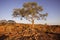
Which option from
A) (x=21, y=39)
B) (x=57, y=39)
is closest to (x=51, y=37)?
(x=57, y=39)

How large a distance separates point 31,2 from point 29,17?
115 inches

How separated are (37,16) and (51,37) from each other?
13.0 meters

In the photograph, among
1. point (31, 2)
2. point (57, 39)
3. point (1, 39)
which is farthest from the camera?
point (31, 2)

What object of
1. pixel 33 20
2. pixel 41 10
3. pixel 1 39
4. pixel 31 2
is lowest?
pixel 1 39

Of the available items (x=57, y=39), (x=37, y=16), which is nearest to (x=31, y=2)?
(x=37, y=16)

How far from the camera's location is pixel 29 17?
24.6 meters

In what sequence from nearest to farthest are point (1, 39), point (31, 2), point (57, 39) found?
point (57, 39) < point (1, 39) < point (31, 2)

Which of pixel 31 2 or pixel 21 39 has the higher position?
pixel 31 2

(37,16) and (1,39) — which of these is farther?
(37,16)

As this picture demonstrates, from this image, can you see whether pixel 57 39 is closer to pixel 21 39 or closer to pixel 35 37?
pixel 35 37

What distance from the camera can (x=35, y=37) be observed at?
456 inches

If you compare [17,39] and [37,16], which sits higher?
[37,16]

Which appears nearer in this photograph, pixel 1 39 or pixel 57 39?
pixel 57 39

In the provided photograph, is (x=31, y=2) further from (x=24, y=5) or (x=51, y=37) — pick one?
(x=51, y=37)
